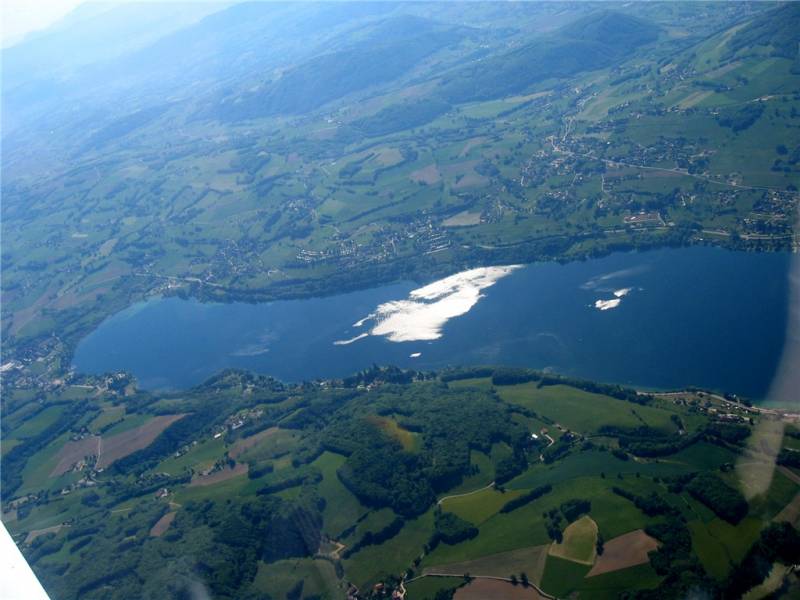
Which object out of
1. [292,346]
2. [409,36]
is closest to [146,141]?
[409,36]

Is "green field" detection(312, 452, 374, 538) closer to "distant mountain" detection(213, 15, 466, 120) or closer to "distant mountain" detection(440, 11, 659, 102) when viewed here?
"distant mountain" detection(440, 11, 659, 102)

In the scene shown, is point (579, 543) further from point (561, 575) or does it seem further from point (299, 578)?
point (299, 578)

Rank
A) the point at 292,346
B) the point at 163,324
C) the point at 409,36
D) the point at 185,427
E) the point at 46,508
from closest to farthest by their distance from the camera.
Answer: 1. the point at 46,508
2. the point at 185,427
3. the point at 292,346
4. the point at 163,324
5. the point at 409,36

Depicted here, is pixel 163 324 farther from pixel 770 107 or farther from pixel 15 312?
pixel 770 107

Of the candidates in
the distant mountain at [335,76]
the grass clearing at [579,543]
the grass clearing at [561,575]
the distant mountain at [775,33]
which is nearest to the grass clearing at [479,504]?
the grass clearing at [579,543]

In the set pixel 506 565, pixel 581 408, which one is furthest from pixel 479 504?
pixel 581 408

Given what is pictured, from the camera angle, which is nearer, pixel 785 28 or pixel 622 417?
pixel 622 417
